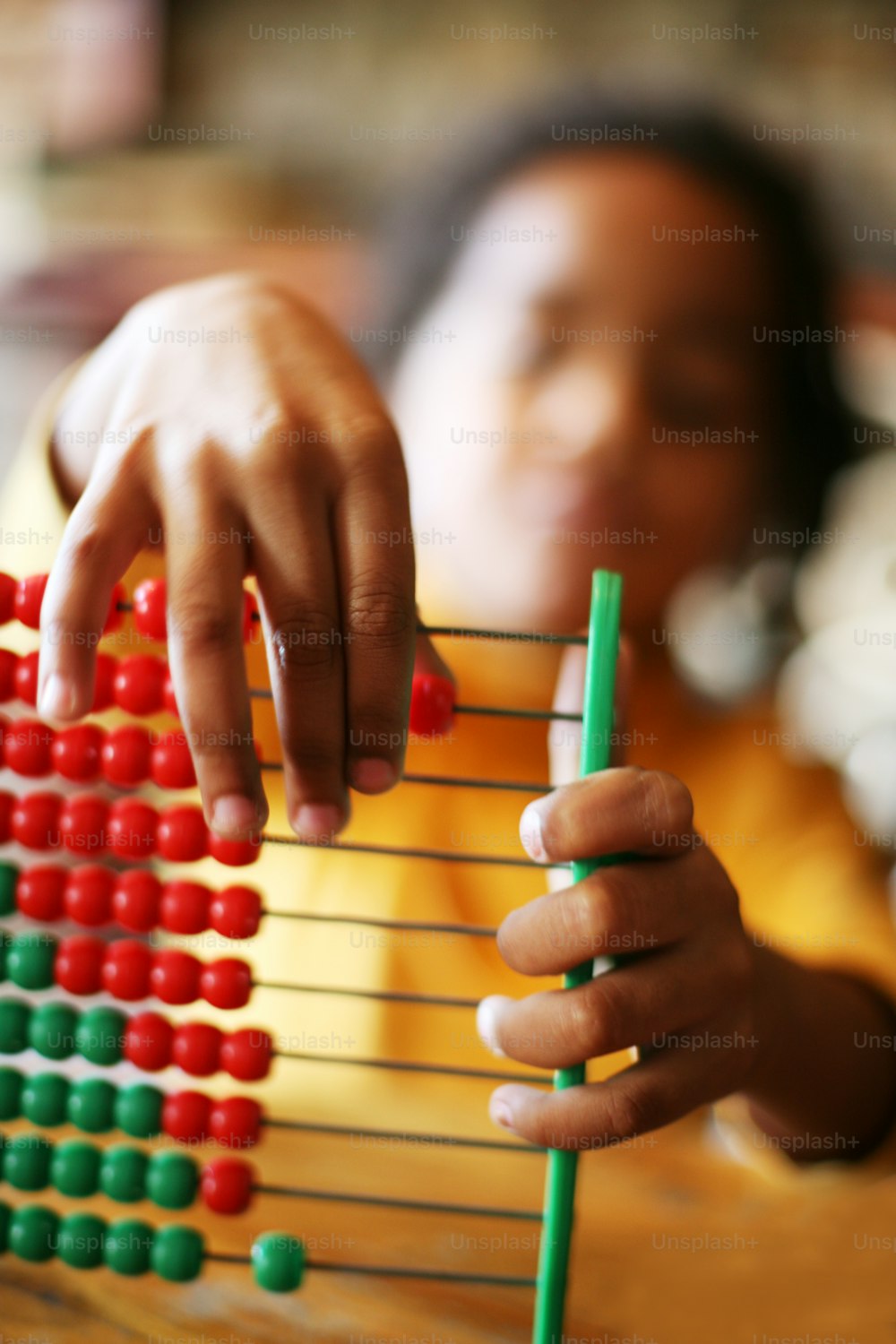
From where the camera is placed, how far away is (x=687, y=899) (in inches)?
16.1

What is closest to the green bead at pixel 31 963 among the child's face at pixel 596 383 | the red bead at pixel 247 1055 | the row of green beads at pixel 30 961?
the row of green beads at pixel 30 961

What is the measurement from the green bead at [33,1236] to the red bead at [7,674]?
28 centimetres

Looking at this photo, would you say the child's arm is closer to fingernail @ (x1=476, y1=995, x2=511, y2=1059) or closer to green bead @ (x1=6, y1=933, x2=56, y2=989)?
fingernail @ (x1=476, y1=995, x2=511, y2=1059)

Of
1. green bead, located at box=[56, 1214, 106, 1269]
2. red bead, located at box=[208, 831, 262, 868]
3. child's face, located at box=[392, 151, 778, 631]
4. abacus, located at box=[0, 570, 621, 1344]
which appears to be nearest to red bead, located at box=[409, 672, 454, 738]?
abacus, located at box=[0, 570, 621, 1344]

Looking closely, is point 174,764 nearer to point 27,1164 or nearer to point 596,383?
point 27,1164

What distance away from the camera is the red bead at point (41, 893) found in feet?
1.64

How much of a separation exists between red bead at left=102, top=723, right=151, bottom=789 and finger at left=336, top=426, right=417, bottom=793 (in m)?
0.15

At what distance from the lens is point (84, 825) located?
495mm

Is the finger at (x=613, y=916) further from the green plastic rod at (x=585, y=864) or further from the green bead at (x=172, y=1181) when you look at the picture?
the green bead at (x=172, y=1181)

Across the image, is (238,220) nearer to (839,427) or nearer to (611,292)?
(611,292)

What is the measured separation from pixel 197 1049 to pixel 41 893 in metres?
0.12

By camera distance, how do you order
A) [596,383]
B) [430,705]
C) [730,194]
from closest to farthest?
[430,705]
[596,383]
[730,194]

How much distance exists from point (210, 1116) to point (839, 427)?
1269 mm

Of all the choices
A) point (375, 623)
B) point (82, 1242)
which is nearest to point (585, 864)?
point (375, 623)
